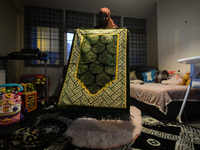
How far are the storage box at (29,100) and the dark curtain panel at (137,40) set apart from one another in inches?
131

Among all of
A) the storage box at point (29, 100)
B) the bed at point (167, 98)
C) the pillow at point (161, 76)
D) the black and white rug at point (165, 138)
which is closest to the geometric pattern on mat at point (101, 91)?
the black and white rug at point (165, 138)

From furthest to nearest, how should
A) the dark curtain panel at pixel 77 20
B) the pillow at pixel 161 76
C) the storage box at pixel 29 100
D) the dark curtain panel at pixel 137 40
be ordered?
the dark curtain panel at pixel 137 40 → the dark curtain panel at pixel 77 20 → the pillow at pixel 161 76 → the storage box at pixel 29 100

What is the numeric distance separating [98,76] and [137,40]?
12.4ft

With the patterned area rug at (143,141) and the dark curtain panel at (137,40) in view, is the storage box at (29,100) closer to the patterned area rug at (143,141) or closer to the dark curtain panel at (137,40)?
the patterned area rug at (143,141)

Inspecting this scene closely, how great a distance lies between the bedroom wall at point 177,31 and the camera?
96.1 inches

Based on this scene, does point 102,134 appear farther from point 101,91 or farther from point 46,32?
point 46,32

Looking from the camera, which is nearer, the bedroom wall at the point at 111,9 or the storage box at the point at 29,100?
the storage box at the point at 29,100

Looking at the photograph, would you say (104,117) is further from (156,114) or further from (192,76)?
(192,76)

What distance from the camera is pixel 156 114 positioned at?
1608mm

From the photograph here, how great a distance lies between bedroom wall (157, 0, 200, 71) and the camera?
2441 mm

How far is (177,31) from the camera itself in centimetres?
277

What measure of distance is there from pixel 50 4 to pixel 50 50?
1.39 meters

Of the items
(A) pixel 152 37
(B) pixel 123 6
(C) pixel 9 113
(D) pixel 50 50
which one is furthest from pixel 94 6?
(C) pixel 9 113

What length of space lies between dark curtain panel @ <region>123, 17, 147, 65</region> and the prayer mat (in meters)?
3.21
